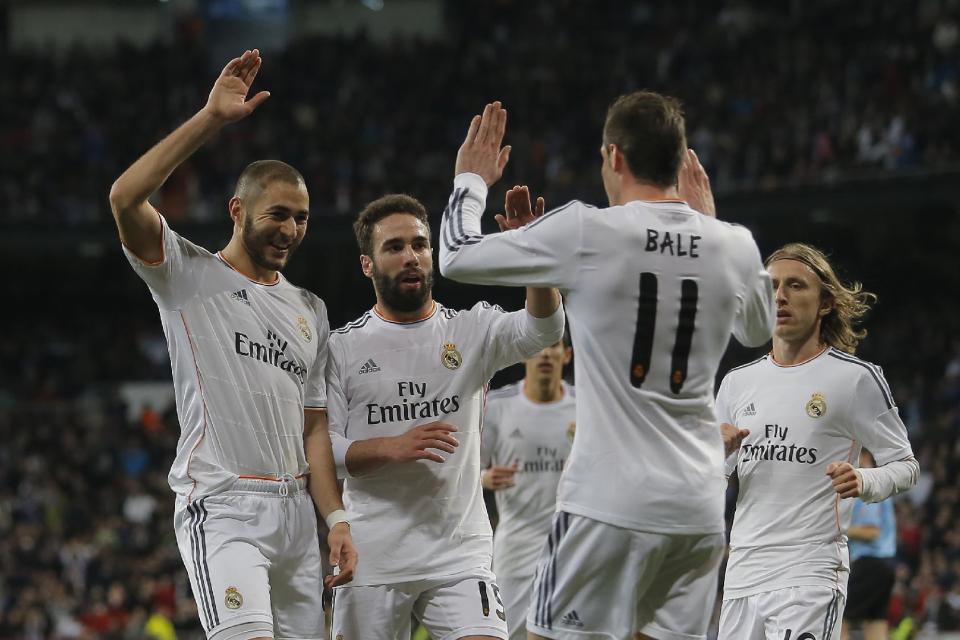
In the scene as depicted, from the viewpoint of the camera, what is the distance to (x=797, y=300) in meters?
6.08

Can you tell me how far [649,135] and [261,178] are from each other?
1800mm

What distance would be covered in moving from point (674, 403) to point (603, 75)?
2173 centimetres

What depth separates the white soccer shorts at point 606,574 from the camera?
4082mm

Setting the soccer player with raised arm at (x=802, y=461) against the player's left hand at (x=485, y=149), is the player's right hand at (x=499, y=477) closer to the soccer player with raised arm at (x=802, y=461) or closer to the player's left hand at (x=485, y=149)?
the soccer player with raised arm at (x=802, y=461)

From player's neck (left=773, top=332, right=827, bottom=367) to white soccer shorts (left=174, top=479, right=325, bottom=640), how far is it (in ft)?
8.01

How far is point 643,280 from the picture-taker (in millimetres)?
4113

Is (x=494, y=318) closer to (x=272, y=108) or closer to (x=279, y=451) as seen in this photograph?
(x=279, y=451)

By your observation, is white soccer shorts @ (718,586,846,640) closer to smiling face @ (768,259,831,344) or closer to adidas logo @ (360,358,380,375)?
smiling face @ (768,259,831,344)

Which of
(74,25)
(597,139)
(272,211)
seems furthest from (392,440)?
(74,25)

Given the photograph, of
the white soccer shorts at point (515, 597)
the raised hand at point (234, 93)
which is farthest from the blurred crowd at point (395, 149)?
the raised hand at point (234, 93)

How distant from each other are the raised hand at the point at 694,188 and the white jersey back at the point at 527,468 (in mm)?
3741

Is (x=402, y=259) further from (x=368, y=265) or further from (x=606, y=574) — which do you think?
(x=606, y=574)

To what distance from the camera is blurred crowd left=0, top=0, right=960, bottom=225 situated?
21.1 meters

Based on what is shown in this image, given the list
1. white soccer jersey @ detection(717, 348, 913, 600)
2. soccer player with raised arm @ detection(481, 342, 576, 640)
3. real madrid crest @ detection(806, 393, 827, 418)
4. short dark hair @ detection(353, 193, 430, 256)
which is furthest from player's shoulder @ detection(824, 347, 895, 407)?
soccer player with raised arm @ detection(481, 342, 576, 640)
